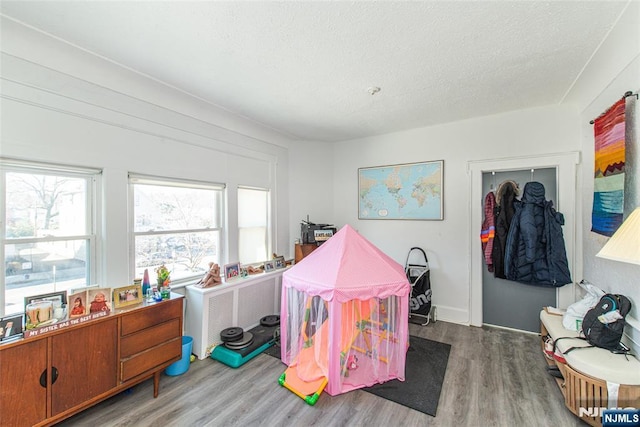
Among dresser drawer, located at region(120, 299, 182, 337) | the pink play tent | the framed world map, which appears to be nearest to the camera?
dresser drawer, located at region(120, 299, 182, 337)

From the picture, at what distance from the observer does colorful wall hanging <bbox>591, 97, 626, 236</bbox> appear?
1.95 meters

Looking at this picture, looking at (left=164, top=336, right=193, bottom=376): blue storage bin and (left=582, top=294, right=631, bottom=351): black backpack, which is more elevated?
(left=582, top=294, right=631, bottom=351): black backpack

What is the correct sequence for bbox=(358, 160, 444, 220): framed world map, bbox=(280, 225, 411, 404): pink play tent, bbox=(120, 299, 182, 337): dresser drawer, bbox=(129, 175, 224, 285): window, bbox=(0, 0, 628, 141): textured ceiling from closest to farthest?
bbox=(0, 0, 628, 141): textured ceiling → bbox=(120, 299, 182, 337): dresser drawer → bbox=(280, 225, 411, 404): pink play tent → bbox=(129, 175, 224, 285): window → bbox=(358, 160, 444, 220): framed world map

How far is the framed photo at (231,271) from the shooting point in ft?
10.3

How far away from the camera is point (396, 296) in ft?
7.70

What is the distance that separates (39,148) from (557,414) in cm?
440

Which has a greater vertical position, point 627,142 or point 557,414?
point 627,142

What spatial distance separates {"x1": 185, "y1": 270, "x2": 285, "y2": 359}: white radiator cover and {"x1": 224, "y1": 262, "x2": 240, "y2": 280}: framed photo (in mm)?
91

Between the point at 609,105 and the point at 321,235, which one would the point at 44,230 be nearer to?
the point at 321,235

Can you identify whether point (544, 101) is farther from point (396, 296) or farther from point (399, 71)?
point (396, 296)

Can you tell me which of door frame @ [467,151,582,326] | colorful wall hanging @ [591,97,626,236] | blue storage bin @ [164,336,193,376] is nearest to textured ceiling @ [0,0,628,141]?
colorful wall hanging @ [591,97,626,236]

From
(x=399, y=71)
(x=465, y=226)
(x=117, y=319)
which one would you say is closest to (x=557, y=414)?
(x=465, y=226)

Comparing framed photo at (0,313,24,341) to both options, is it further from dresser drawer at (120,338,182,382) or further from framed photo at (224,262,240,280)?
framed photo at (224,262,240,280)

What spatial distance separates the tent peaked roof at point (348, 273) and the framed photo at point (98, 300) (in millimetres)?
1446
